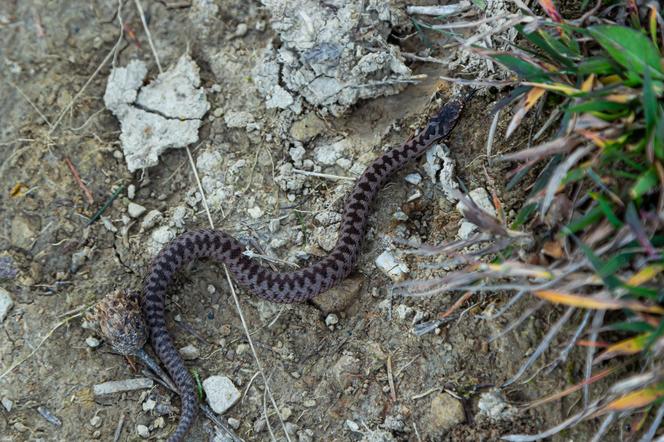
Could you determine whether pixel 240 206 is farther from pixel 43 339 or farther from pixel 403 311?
pixel 43 339

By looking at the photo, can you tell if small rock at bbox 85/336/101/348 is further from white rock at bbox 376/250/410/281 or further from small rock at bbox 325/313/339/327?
white rock at bbox 376/250/410/281

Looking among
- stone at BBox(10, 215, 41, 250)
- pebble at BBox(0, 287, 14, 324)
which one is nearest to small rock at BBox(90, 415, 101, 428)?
pebble at BBox(0, 287, 14, 324)

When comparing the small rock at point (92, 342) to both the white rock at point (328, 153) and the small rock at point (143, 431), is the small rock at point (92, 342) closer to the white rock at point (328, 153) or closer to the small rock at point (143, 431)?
the small rock at point (143, 431)

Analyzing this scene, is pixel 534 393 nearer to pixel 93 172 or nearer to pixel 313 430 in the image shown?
pixel 313 430

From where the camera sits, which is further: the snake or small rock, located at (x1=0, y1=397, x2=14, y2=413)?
the snake

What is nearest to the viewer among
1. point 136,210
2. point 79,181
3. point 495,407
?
point 495,407

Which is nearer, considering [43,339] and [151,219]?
[43,339]

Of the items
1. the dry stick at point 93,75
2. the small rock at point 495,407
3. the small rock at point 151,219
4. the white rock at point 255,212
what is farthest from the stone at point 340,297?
the dry stick at point 93,75

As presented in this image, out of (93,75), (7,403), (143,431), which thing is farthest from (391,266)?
(93,75)
